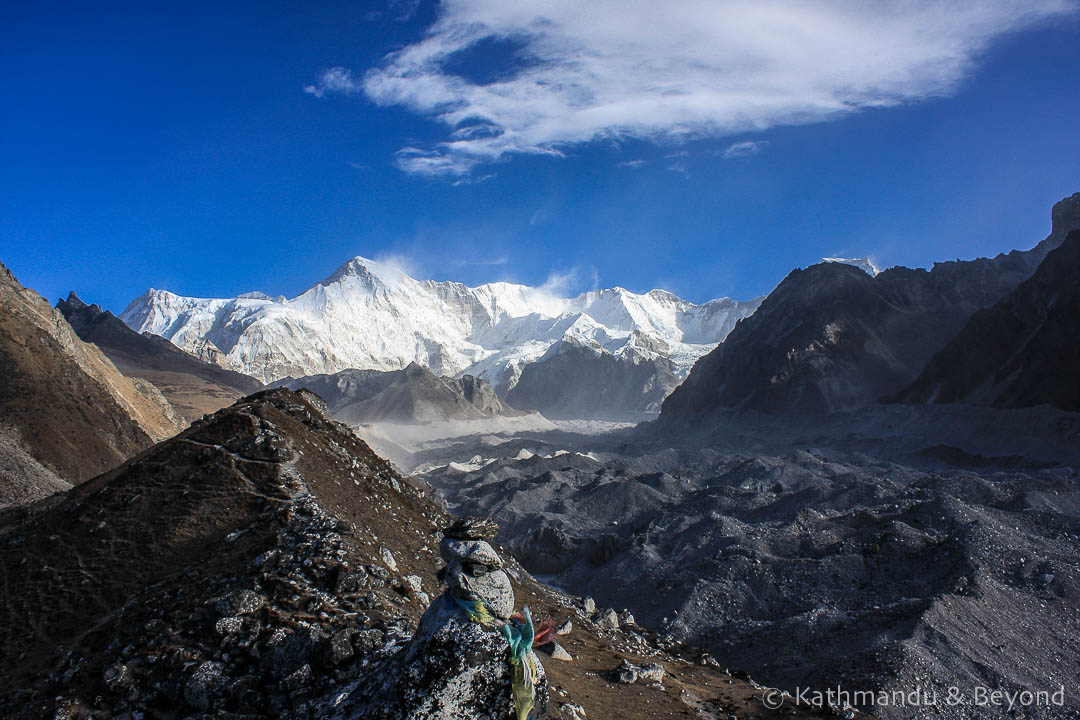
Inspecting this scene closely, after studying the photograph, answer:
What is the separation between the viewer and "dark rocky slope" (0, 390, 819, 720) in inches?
279

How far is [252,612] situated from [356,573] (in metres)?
1.43

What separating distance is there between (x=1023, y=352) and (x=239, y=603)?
8663cm

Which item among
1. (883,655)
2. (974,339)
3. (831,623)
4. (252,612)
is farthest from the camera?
(974,339)

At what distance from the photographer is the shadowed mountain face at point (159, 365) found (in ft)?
345

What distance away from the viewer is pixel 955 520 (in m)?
29.0

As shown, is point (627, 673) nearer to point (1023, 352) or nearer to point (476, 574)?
point (476, 574)

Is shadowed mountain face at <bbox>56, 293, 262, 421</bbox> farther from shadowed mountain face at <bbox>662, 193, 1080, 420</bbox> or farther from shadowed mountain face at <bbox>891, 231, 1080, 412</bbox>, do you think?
shadowed mountain face at <bbox>891, 231, 1080, 412</bbox>

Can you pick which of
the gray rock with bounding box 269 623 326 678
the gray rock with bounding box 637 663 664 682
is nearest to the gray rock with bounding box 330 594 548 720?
the gray rock with bounding box 269 623 326 678

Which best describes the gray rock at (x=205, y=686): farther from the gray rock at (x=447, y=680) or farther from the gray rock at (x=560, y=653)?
the gray rock at (x=560, y=653)

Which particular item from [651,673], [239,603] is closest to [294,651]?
[239,603]

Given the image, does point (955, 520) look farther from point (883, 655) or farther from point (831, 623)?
point (883, 655)

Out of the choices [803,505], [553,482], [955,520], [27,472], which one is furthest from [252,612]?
[553,482]

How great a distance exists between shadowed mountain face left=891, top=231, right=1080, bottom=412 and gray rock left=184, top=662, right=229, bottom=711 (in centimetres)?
7448

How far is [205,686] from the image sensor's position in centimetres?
712
